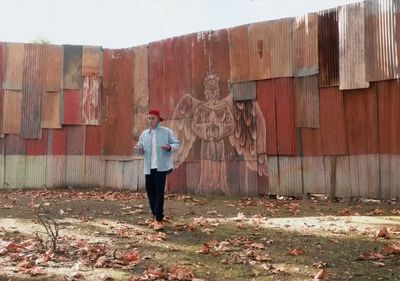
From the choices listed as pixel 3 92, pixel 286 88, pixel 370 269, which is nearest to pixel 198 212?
pixel 286 88

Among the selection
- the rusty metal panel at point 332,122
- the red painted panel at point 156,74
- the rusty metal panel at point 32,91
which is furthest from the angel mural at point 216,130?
the rusty metal panel at point 32,91

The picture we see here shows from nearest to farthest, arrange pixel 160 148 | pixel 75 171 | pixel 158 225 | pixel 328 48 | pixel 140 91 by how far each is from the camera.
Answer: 1. pixel 158 225
2. pixel 160 148
3. pixel 328 48
4. pixel 140 91
5. pixel 75 171

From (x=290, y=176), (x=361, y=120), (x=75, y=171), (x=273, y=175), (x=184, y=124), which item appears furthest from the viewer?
(x=75, y=171)

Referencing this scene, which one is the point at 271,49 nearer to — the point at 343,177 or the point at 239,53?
the point at 239,53

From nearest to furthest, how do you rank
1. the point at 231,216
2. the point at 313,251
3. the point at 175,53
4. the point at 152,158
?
the point at 313,251 < the point at 152,158 < the point at 231,216 < the point at 175,53

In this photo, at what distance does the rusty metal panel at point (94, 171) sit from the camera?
14.0 metres

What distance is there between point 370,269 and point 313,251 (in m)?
0.92

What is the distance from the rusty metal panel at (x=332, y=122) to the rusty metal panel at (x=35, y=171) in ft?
25.9

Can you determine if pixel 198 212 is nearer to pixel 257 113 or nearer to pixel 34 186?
pixel 257 113

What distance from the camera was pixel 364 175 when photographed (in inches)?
399

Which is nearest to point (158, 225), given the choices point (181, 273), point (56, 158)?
point (181, 273)

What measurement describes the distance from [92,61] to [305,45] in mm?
6397

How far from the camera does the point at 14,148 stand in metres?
13.9

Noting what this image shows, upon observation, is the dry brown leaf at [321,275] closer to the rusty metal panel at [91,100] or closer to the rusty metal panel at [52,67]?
the rusty metal panel at [91,100]
